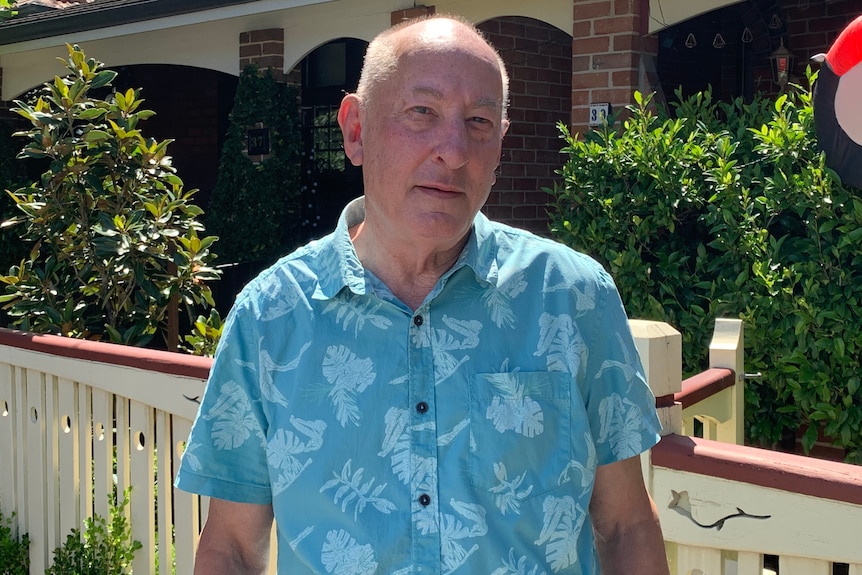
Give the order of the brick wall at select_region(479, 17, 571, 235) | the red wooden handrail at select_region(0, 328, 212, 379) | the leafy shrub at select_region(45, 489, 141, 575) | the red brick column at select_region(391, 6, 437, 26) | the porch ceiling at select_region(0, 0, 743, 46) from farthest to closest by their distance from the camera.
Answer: the brick wall at select_region(479, 17, 571, 235)
the red brick column at select_region(391, 6, 437, 26)
the porch ceiling at select_region(0, 0, 743, 46)
the leafy shrub at select_region(45, 489, 141, 575)
the red wooden handrail at select_region(0, 328, 212, 379)

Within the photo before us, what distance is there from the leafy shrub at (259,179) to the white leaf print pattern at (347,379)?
6501 mm

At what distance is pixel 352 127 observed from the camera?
181cm

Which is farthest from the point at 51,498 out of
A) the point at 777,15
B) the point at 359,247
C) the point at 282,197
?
the point at 777,15

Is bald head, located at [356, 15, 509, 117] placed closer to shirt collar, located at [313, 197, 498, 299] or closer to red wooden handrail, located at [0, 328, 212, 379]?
shirt collar, located at [313, 197, 498, 299]

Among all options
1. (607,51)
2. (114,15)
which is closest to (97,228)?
(607,51)

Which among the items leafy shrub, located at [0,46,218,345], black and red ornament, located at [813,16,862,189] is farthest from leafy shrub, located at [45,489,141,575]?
black and red ornament, located at [813,16,862,189]

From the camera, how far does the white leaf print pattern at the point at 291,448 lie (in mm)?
1671

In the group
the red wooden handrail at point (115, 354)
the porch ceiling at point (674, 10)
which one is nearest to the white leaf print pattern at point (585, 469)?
the red wooden handrail at point (115, 354)

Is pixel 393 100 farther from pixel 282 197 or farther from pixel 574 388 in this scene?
pixel 282 197

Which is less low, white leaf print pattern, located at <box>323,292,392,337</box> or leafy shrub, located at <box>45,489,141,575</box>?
white leaf print pattern, located at <box>323,292,392,337</box>

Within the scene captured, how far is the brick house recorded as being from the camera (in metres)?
5.86

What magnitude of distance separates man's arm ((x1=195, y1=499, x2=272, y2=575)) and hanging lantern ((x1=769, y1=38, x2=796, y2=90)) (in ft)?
20.1

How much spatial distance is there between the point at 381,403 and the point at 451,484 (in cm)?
18

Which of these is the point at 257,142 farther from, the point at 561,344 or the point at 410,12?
the point at 561,344
